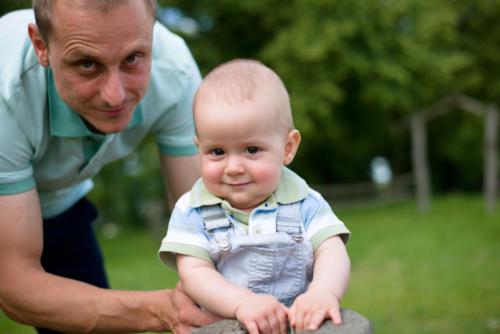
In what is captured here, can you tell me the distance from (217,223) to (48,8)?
97 cm

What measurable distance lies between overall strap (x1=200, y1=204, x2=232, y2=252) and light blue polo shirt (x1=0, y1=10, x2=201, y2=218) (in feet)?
2.83

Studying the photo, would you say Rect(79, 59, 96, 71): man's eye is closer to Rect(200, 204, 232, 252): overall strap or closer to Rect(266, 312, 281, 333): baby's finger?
Rect(200, 204, 232, 252): overall strap

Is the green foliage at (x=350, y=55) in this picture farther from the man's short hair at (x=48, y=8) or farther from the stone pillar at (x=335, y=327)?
the stone pillar at (x=335, y=327)

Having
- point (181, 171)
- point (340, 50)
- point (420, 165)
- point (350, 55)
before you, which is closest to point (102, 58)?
point (181, 171)

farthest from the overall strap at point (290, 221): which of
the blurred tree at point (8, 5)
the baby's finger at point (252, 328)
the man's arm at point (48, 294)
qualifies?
the blurred tree at point (8, 5)

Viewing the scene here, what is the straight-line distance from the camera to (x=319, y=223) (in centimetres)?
223

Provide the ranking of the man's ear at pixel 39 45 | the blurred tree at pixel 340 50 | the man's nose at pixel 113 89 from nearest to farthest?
the man's nose at pixel 113 89 → the man's ear at pixel 39 45 → the blurred tree at pixel 340 50

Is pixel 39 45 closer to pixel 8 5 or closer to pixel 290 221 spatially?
pixel 290 221

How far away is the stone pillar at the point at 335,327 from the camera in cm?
183

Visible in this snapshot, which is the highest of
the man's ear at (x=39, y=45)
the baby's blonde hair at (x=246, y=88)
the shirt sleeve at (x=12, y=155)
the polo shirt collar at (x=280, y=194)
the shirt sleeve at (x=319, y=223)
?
the man's ear at (x=39, y=45)

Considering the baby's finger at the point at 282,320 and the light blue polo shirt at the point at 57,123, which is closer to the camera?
the baby's finger at the point at 282,320

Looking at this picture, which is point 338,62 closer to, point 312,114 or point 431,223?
point 312,114

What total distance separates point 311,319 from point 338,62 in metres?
14.1

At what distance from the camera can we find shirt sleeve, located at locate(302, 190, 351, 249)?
2199 millimetres
